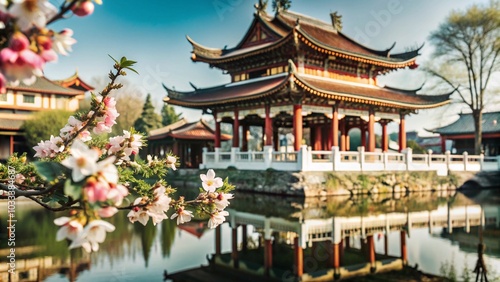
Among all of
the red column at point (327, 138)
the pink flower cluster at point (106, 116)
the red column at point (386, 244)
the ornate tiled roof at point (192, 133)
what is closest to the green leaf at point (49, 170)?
the pink flower cluster at point (106, 116)

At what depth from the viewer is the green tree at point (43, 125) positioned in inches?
1072

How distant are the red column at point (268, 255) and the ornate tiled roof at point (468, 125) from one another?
2641cm

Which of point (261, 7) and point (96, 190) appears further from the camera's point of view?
point (261, 7)

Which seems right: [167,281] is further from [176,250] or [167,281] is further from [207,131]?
[207,131]

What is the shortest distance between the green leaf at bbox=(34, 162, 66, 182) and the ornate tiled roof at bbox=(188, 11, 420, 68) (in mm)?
16383

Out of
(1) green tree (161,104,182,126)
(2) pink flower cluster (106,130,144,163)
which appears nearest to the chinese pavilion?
(2) pink flower cluster (106,130,144,163)

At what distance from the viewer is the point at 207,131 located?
28953mm

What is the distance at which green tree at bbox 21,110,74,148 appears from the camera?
27.2 meters

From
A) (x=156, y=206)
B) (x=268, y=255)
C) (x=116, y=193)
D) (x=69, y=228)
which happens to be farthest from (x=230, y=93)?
(x=116, y=193)

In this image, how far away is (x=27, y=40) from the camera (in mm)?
1221

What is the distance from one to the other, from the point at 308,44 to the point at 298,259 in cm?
1234

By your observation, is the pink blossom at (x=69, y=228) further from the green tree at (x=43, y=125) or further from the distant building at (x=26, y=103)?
the distant building at (x=26, y=103)

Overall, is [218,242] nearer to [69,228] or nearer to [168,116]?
[69,228]

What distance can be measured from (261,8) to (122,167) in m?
21.0
